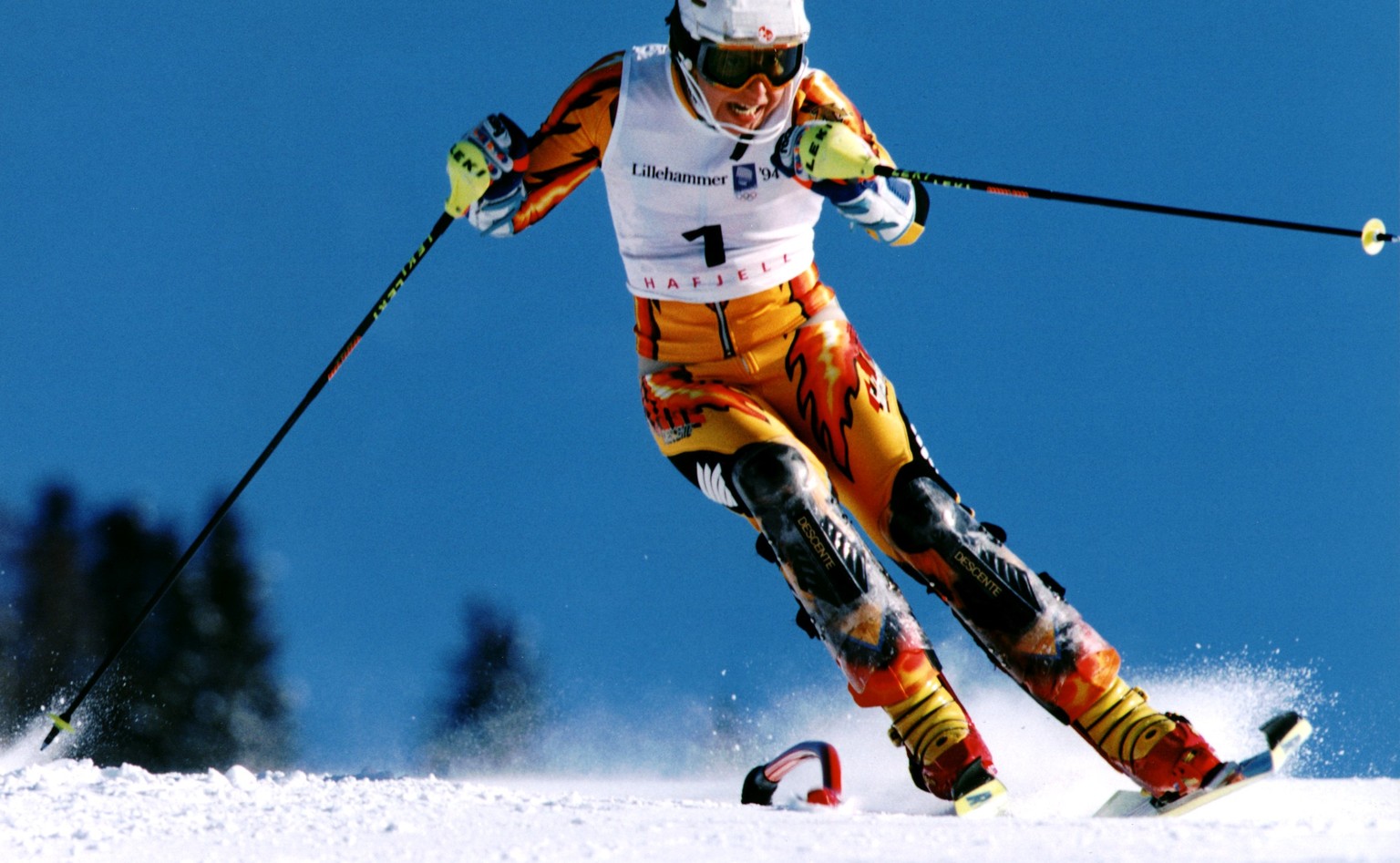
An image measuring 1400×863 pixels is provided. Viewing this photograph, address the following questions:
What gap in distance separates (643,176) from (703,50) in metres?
0.40

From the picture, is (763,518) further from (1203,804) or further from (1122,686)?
(1203,804)

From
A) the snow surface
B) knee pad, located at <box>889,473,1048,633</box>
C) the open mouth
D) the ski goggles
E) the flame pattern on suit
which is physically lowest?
the snow surface

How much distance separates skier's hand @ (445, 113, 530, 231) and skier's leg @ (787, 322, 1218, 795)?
909mm

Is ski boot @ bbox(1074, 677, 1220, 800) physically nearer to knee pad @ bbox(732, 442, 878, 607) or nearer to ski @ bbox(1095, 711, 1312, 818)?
ski @ bbox(1095, 711, 1312, 818)

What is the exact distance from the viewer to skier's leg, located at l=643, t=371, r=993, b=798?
3986 millimetres

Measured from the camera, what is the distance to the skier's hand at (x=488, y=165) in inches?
164

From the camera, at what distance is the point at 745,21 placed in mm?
4145

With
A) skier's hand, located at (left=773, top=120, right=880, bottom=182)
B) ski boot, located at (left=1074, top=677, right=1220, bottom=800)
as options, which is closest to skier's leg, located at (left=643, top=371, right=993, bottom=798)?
ski boot, located at (left=1074, top=677, right=1220, bottom=800)

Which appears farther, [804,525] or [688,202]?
[688,202]

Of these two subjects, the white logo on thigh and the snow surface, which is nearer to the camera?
the snow surface

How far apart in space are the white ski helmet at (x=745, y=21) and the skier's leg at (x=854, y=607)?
0.99 m

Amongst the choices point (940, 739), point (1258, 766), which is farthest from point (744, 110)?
point (1258, 766)

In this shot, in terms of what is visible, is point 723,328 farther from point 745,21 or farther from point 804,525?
point 745,21

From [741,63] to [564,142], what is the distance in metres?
0.53
